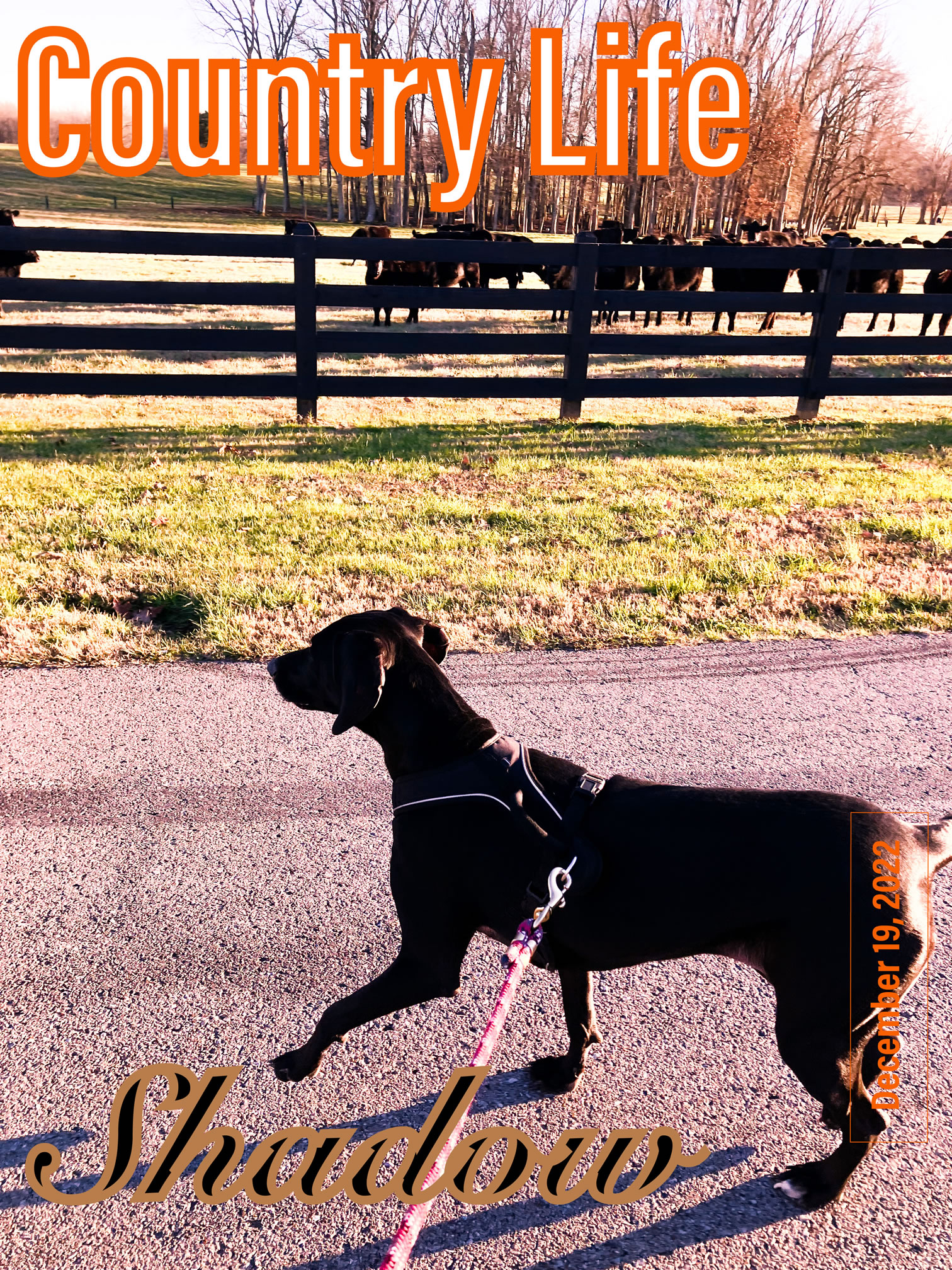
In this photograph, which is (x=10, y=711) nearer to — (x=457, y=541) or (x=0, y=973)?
(x=0, y=973)

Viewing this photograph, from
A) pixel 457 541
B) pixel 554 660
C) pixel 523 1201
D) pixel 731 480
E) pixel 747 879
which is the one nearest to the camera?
pixel 747 879

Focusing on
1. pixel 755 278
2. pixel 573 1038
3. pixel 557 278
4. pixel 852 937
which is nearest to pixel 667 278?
pixel 557 278

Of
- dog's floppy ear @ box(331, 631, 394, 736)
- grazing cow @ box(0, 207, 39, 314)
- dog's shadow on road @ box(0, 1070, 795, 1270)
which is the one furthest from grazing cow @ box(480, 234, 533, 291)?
Answer: dog's shadow on road @ box(0, 1070, 795, 1270)

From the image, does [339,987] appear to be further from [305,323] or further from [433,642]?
[305,323]

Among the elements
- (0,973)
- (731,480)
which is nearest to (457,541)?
(731,480)

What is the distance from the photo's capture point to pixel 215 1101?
98.5 inches

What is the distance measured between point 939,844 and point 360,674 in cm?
146

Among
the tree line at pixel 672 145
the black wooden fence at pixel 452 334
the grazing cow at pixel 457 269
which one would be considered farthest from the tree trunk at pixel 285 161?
the black wooden fence at pixel 452 334

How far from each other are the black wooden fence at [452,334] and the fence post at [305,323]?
0.05ft

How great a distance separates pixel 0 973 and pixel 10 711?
1.83m

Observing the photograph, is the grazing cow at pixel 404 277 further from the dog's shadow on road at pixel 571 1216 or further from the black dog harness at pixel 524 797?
the dog's shadow on road at pixel 571 1216

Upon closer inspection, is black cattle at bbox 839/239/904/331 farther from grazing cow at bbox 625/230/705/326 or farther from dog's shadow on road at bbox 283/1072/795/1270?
dog's shadow on road at bbox 283/1072/795/1270

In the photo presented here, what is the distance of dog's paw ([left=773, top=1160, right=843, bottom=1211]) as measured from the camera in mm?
2275

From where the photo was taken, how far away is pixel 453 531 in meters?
6.81
